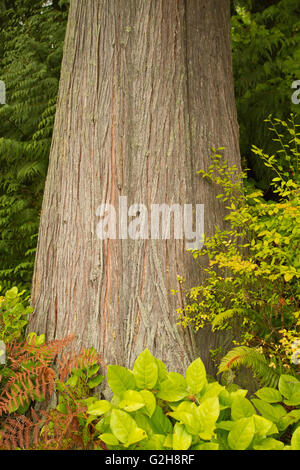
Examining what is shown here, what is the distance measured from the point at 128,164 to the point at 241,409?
182 centimetres

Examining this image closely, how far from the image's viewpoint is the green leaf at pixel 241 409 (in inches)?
79.8

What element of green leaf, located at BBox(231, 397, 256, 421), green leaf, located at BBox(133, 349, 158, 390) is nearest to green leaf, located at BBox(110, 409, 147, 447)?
green leaf, located at BBox(133, 349, 158, 390)

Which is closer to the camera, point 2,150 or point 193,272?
point 193,272

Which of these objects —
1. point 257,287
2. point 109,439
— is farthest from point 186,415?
point 257,287

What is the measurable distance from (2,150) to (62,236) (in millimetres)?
2870

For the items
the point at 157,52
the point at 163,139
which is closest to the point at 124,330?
the point at 163,139

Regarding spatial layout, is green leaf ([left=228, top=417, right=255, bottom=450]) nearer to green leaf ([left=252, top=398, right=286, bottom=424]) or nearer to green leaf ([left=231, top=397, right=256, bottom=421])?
green leaf ([left=231, top=397, right=256, bottom=421])

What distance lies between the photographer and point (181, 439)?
6.22 feet

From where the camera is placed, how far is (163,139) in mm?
3033

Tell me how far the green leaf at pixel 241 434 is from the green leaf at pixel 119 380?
0.58m

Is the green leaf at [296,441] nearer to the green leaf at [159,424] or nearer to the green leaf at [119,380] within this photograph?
the green leaf at [159,424]

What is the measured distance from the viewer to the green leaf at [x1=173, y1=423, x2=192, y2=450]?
1866mm

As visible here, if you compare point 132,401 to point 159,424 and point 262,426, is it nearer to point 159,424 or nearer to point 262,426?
point 159,424

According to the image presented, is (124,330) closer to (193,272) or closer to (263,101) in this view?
(193,272)
